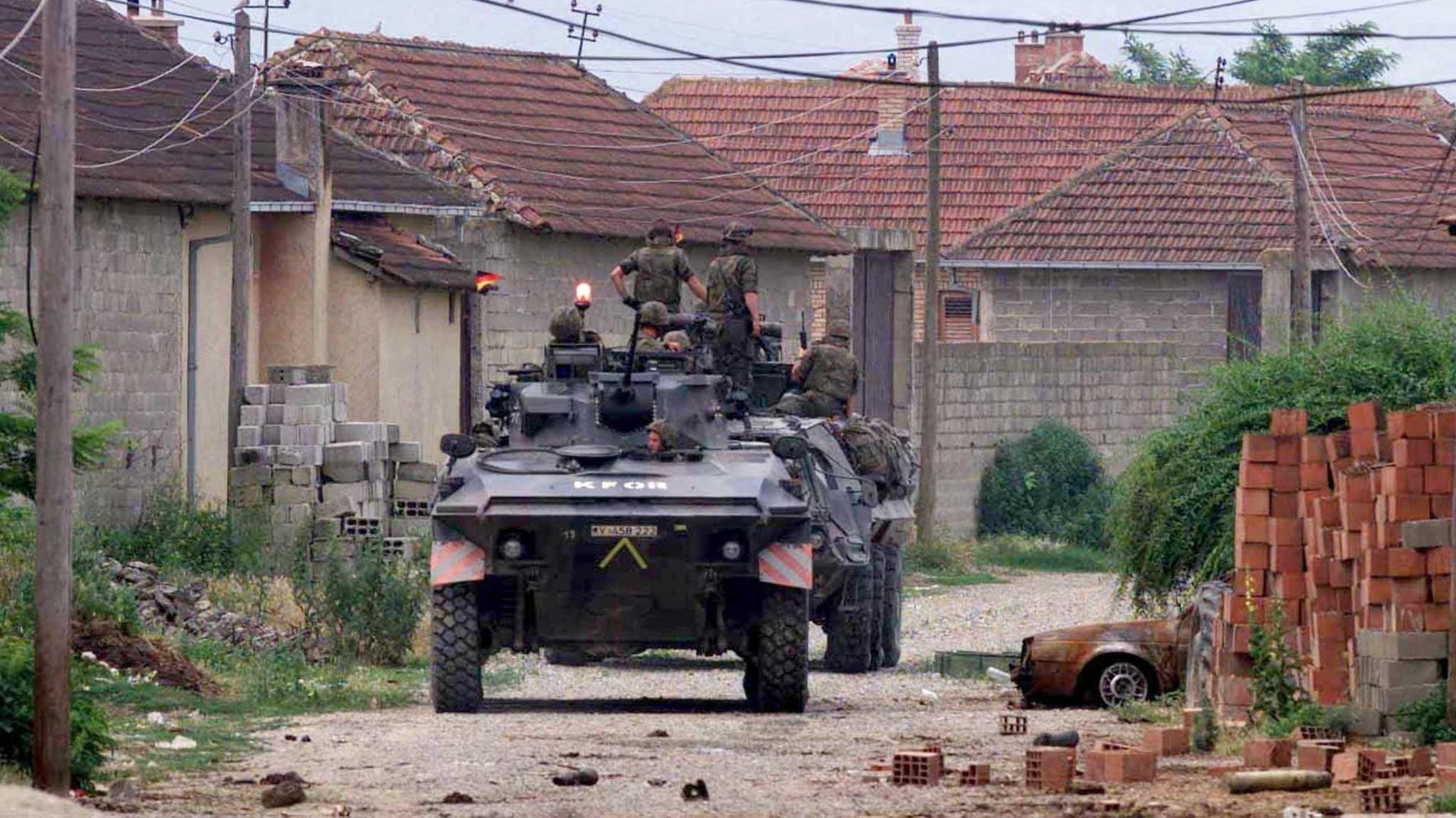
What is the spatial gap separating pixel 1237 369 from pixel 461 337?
13046 mm

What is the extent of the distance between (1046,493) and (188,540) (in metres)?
13.9

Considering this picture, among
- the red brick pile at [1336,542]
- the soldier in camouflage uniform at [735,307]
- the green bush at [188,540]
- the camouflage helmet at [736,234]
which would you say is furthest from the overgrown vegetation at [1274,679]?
the green bush at [188,540]

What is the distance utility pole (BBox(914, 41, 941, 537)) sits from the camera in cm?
3297

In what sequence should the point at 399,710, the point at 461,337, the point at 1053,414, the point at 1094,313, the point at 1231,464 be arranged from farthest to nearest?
the point at 1094,313
the point at 1053,414
the point at 461,337
the point at 1231,464
the point at 399,710

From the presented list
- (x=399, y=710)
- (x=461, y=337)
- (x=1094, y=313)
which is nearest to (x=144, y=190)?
(x=461, y=337)

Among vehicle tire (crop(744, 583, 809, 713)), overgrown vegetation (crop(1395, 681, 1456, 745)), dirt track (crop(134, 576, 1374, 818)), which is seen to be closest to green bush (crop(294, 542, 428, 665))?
dirt track (crop(134, 576, 1374, 818))

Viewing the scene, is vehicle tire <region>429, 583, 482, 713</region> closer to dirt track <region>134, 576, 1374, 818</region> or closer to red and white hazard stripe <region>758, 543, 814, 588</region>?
dirt track <region>134, 576, 1374, 818</region>

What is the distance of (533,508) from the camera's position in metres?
16.1

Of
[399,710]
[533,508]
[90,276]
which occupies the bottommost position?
[399,710]

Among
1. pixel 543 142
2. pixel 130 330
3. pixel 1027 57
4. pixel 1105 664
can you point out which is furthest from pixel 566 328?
pixel 1027 57

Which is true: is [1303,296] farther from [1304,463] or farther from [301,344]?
[1304,463]

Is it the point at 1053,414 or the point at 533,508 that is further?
the point at 1053,414

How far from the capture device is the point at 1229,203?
137ft

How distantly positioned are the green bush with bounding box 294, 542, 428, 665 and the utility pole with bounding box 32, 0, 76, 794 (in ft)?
27.3
